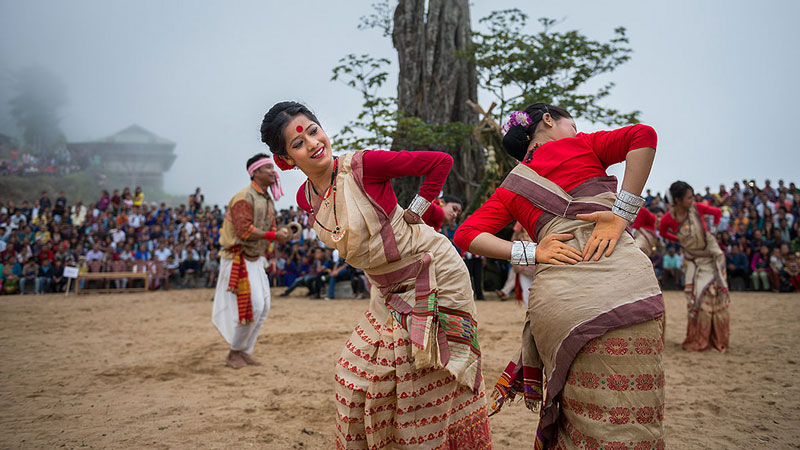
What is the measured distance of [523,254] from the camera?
2121 millimetres

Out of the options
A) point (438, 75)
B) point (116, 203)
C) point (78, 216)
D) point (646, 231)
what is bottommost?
point (646, 231)

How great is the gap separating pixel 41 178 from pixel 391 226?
128 feet

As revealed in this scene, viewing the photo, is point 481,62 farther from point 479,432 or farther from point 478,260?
point 479,432

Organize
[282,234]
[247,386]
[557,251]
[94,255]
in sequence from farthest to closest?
[94,255] → [282,234] → [247,386] → [557,251]

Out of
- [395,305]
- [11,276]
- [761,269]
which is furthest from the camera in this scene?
[11,276]

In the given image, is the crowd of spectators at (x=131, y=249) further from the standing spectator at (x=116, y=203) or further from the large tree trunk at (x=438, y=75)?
the large tree trunk at (x=438, y=75)

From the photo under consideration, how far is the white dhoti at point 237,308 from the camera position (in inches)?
229

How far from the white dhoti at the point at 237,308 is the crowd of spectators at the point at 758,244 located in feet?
35.8

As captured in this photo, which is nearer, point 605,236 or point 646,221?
point 605,236

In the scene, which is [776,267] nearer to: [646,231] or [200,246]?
[646,231]

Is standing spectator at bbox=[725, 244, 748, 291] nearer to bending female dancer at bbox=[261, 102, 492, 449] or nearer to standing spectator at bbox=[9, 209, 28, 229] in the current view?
bending female dancer at bbox=[261, 102, 492, 449]

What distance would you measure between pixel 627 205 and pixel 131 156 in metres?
48.1

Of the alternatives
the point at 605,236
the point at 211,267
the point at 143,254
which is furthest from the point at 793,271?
the point at 143,254

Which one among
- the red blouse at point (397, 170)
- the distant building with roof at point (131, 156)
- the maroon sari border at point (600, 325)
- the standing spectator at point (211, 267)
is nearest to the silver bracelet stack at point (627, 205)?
the maroon sari border at point (600, 325)
